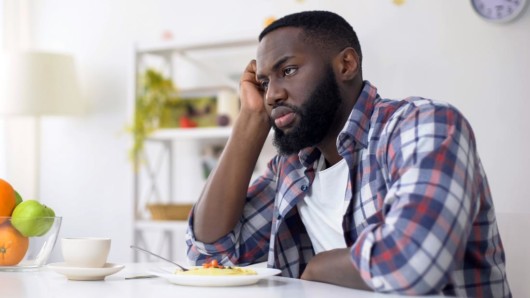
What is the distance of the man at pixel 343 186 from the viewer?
119 centimetres

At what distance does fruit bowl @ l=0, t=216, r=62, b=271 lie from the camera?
1524 mm

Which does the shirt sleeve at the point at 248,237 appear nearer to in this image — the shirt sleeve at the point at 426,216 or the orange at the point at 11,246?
the orange at the point at 11,246

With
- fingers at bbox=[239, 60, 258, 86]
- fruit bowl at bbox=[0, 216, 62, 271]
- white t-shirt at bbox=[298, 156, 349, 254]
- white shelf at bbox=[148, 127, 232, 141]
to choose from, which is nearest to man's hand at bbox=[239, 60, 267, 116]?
fingers at bbox=[239, 60, 258, 86]

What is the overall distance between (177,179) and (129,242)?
0.42m

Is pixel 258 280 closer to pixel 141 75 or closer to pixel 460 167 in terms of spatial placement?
pixel 460 167

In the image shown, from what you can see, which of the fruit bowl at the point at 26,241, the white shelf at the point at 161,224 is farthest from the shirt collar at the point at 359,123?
the white shelf at the point at 161,224

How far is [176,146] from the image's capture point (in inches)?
145

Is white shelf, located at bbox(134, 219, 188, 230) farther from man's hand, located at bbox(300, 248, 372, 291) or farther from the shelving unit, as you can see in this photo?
man's hand, located at bbox(300, 248, 372, 291)

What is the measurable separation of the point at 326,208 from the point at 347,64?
13.5 inches

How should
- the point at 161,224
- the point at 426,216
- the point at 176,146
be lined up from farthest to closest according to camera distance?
the point at 176,146, the point at 161,224, the point at 426,216

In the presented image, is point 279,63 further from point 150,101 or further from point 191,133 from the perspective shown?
point 150,101

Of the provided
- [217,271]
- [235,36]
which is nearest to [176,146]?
[235,36]

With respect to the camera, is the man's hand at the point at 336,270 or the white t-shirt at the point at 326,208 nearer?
the man's hand at the point at 336,270

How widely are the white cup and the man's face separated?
496mm
